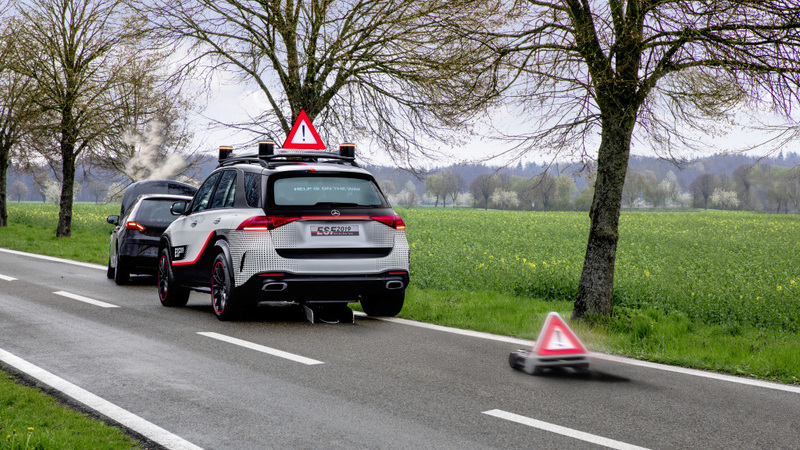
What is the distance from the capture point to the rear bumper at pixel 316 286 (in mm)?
7938

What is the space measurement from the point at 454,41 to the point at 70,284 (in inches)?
306

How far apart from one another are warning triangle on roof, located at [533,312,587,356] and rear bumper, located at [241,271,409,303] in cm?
249

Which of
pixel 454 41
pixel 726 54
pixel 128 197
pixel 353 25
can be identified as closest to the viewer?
pixel 726 54

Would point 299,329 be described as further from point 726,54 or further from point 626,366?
point 726,54

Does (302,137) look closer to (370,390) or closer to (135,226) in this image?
(135,226)

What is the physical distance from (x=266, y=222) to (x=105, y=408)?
3.47 meters

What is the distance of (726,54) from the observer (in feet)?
23.6

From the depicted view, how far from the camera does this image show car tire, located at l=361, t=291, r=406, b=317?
9102mm

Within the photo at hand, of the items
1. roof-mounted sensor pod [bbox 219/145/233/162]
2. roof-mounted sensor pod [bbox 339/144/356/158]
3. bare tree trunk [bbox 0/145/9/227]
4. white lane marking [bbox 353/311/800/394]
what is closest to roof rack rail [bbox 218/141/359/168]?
roof-mounted sensor pod [bbox 339/144/356/158]

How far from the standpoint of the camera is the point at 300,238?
7.98 meters

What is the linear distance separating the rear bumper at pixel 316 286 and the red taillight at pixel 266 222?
511 mm

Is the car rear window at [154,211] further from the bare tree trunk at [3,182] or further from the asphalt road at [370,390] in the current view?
the bare tree trunk at [3,182]

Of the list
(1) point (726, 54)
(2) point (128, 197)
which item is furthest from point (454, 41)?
(2) point (128, 197)

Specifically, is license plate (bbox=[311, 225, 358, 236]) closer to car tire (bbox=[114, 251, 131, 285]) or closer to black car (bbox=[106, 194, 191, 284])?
black car (bbox=[106, 194, 191, 284])
